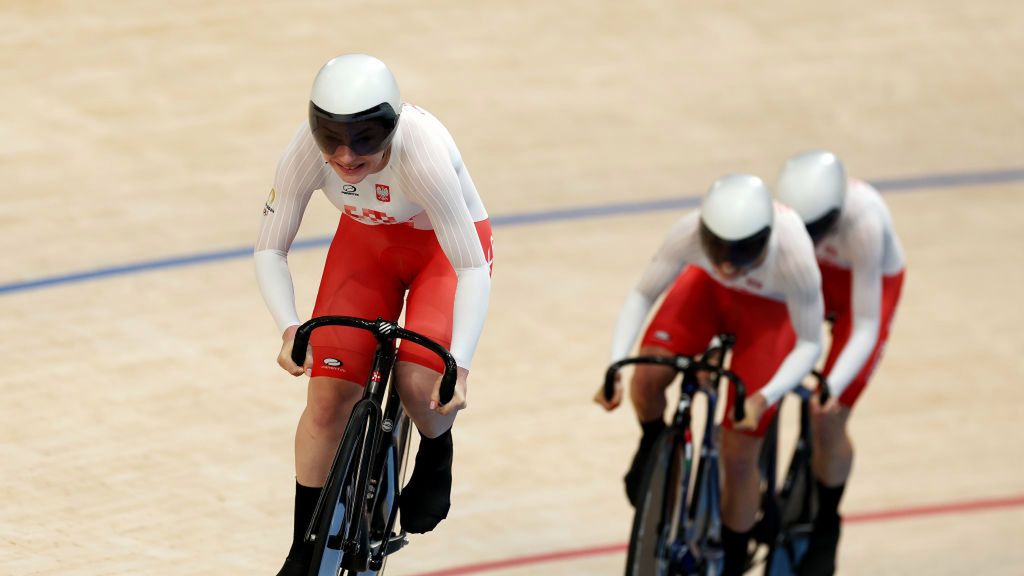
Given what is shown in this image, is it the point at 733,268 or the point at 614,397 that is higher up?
the point at 733,268

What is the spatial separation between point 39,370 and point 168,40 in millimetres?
2464

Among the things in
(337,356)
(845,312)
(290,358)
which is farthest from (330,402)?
(845,312)

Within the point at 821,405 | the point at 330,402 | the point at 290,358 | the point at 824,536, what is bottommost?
the point at 824,536

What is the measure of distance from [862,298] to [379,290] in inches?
61.6

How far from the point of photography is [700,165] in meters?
6.95

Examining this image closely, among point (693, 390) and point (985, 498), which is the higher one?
point (693, 390)

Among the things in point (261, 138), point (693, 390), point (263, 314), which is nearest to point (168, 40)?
point (261, 138)

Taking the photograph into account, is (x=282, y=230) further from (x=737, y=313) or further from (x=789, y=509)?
(x=789, y=509)

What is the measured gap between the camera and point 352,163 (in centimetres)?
312

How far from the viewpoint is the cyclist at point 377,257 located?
3.11 metres

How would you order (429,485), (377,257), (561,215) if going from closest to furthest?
(377,257), (429,485), (561,215)

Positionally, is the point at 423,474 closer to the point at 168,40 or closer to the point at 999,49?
A: the point at 168,40

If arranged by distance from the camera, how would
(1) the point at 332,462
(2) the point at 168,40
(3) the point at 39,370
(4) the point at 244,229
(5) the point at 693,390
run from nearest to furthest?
(1) the point at 332,462 < (5) the point at 693,390 < (3) the point at 39,370 < (4) the point at 244,229 < (2) the point at 168,40

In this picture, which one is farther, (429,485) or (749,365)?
(749,365)
